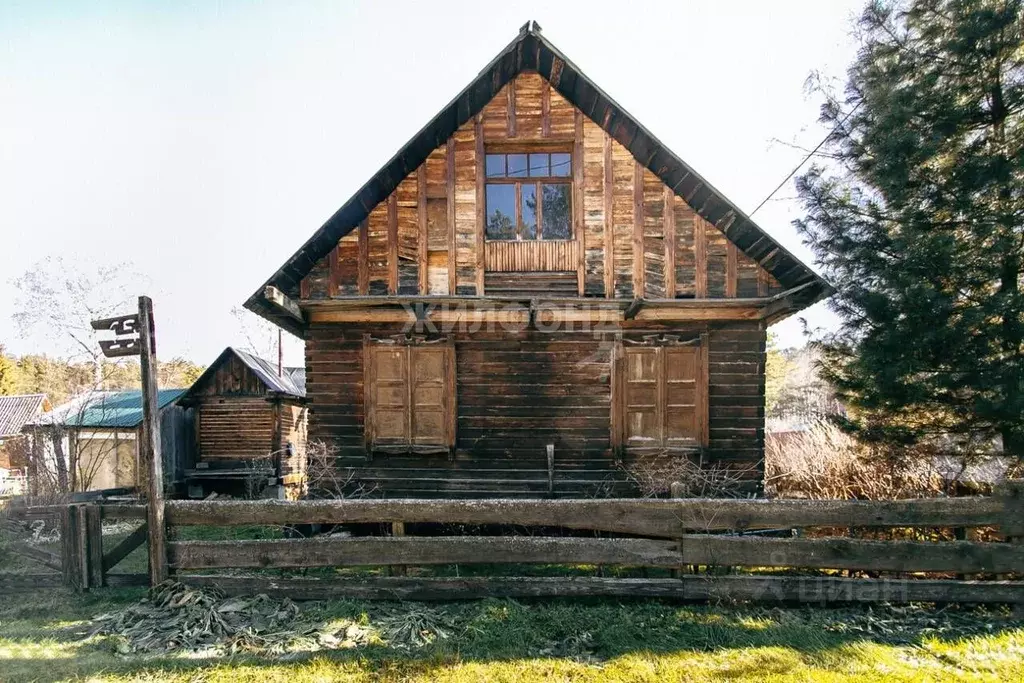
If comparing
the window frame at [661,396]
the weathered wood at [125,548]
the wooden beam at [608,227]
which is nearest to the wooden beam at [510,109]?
the wooden beam at [608,227]

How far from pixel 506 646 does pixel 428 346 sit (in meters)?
4.83

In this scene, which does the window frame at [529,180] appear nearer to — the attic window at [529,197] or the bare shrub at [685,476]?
the attic window at [529,197]

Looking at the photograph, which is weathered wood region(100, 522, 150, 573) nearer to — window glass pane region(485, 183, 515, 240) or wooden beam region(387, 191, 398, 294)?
wooden beam region(387, 191, 398, 294)

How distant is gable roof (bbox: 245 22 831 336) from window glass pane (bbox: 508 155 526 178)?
3.10ft

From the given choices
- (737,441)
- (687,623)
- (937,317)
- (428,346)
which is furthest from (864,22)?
(687,623)

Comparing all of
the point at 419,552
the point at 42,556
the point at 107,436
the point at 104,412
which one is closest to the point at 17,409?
the point at 107,436

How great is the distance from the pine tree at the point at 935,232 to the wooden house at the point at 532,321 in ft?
5.24

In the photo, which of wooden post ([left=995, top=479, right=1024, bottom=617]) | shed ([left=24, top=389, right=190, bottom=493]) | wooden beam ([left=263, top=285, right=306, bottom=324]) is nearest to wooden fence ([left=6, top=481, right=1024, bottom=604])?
wooden post ([left=995, top=479, right=1024, bottom=617])

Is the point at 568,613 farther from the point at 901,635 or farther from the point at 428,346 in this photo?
the point at 428,346

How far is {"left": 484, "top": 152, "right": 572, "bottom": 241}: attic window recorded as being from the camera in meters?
8.45

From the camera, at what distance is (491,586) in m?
5.25

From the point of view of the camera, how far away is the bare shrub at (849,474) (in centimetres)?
763

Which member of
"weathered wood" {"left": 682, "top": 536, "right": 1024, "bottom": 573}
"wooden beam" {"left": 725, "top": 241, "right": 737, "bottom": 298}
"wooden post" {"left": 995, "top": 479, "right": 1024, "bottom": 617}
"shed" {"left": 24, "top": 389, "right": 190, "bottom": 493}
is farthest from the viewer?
"shed" {"left": 24, "top": 389, "right": 190, "bottom": 493}

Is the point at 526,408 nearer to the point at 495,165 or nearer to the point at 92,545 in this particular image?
the point at 495,165
